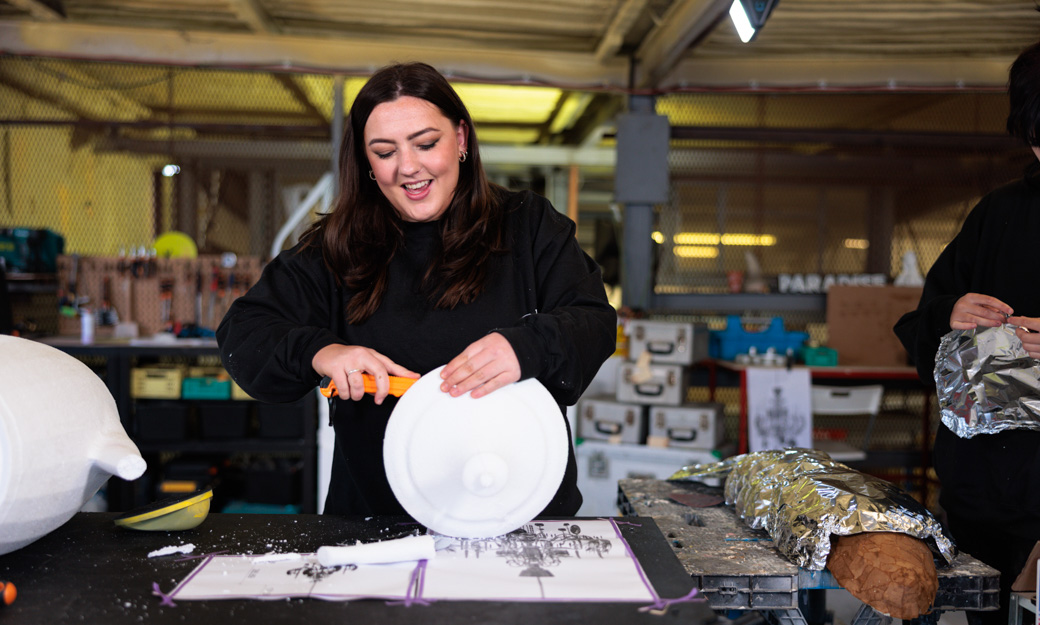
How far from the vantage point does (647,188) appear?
3965 millimetres

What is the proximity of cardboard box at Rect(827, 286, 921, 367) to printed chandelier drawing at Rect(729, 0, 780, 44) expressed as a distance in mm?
2262

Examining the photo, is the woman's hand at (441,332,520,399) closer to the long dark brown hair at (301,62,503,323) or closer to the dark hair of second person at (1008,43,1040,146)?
the long dark brown hair at (301,62,503,323)

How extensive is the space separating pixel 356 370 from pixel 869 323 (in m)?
3.51

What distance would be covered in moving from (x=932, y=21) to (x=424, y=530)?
357cm

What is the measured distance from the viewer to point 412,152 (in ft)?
4.49

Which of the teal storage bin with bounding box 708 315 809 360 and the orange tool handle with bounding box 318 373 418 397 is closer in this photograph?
the orange tool handle with bounding box 318 373 418 397

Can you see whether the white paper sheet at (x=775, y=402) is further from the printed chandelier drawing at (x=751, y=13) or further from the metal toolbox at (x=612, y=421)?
the printed chandelier drawing at (x=751, y=13)

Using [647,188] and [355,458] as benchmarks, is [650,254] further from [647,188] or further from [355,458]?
[355,458]

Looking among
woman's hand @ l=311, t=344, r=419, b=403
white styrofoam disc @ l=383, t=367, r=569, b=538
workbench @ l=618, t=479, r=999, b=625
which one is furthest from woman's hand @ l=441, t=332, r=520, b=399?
workbench @ l=618, t=479, r=999, b=625

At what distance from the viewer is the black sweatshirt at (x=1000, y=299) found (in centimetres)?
160

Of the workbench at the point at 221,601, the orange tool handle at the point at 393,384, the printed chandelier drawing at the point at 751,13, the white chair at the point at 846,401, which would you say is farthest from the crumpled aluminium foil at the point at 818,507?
the white chair at the point at 846,401

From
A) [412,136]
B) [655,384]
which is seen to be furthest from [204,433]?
[412,136]

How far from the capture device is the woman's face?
1.36m

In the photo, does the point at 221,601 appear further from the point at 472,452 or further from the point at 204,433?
the point at 204,433
